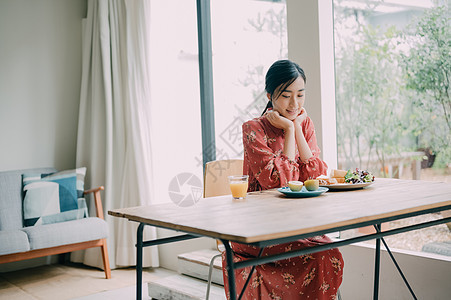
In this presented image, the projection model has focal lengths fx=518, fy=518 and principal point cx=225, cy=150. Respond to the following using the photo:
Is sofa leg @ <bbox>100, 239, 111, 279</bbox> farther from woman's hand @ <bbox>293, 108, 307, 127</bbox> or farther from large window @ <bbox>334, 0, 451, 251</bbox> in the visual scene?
woman's hand @ <bbox>293, 108, 307, 127</bbox>

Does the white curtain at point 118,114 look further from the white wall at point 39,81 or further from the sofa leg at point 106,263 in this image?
the white wall at point 39,81

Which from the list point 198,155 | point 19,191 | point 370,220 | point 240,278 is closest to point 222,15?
point 198,155

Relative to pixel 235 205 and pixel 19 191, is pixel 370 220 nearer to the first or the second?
pixel 235 205

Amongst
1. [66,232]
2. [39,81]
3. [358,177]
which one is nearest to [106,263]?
[66,232]

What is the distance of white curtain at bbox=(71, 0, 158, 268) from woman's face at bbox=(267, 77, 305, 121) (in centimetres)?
202

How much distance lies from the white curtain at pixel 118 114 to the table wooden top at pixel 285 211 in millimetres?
2172

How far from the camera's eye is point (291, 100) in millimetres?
2143

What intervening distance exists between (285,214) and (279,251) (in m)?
0.44

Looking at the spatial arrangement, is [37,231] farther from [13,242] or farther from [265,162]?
[265,162]

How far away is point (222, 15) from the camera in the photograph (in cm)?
383

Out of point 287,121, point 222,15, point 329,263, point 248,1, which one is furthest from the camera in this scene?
point 222,15

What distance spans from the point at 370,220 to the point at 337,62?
1.62 m

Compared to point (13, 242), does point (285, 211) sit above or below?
above

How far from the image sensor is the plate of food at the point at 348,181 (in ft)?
6.47
